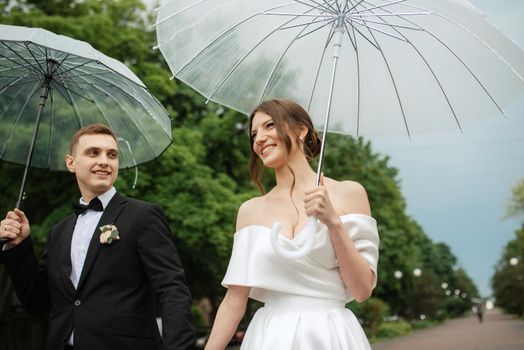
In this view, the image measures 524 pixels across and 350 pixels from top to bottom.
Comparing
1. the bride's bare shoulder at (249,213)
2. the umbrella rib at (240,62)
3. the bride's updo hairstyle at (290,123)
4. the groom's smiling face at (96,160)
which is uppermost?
the umbrella rib at (240,62)

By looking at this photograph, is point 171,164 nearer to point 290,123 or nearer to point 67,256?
point 67,256

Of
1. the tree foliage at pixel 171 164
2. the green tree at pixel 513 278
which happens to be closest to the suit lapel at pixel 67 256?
the tree foliage at pixel 171 164

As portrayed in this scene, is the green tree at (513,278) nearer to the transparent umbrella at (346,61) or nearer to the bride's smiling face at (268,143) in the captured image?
the transparent umbrella at (346,61)

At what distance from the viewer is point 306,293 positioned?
3.31m

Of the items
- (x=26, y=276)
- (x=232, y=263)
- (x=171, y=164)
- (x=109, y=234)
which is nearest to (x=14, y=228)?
(x=26, y=276)

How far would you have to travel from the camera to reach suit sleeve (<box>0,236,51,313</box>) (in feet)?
12.6

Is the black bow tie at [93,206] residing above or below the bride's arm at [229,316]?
above

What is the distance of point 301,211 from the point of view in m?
3.46

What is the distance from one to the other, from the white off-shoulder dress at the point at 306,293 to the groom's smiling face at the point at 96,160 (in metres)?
0.93

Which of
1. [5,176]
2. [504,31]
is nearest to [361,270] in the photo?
[504,31]

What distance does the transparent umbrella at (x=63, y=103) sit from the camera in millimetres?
4145

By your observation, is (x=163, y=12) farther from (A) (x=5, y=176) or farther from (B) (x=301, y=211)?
(A) (x=5, y=176)

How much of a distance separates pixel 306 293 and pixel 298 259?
17 cm

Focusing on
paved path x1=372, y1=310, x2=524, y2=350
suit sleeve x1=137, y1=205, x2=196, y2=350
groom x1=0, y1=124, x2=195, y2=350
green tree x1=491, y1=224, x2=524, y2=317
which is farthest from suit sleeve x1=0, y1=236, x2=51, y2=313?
green tree x1=491, y1=224, x2=524, y2=317
